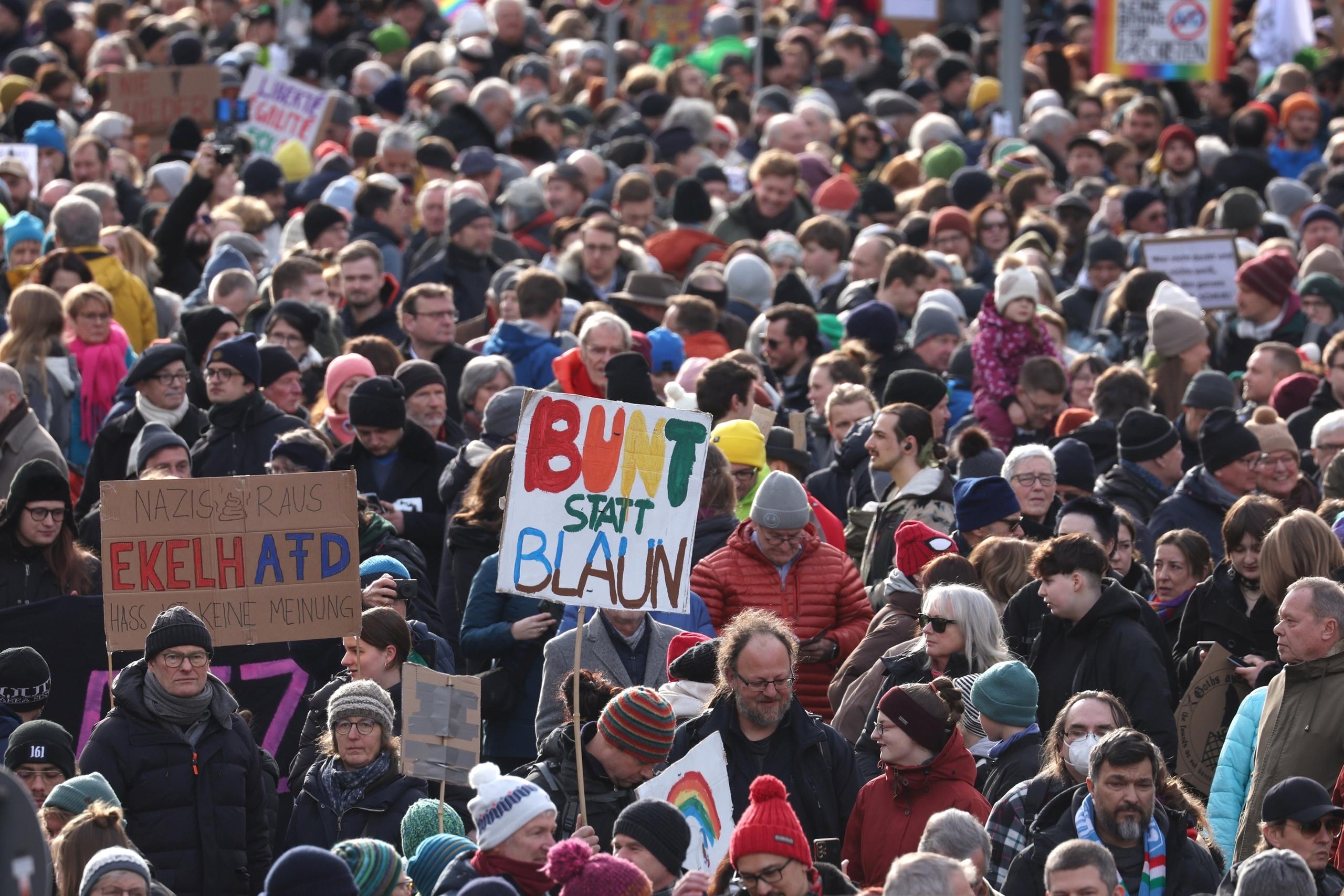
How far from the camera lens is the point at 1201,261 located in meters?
13.5

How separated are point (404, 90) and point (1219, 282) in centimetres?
878

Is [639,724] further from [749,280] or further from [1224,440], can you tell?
[749,280]

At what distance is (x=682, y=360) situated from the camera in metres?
11.1

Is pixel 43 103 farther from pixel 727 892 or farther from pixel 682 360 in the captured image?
pixel 727 892

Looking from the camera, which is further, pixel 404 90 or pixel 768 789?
pixel 404 90

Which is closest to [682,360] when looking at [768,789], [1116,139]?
[768,789]

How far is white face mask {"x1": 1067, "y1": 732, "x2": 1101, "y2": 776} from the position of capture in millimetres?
6461

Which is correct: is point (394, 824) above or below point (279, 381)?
below

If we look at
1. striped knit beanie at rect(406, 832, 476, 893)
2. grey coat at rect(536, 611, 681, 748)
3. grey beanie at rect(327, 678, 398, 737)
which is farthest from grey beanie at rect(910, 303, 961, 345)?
striped knit beanie at rect(406, 832, 476, 893)

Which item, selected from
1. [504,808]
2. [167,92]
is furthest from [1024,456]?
[167,92]

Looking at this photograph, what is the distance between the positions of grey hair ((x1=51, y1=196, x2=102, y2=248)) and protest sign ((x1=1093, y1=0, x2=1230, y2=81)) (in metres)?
9.99

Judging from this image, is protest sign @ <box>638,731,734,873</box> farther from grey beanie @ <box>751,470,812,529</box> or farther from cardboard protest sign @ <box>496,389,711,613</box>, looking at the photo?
grey beanie @ <box>751,470,812,529</box>

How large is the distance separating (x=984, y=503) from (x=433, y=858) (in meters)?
3.26

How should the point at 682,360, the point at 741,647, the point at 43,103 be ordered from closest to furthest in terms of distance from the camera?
1. the point at 741,647
2. the point at 682,360
3. the point at 43,103
